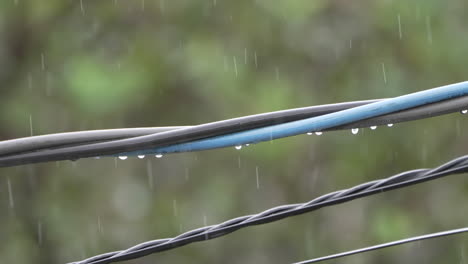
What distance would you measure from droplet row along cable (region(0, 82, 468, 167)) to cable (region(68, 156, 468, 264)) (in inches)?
9.7

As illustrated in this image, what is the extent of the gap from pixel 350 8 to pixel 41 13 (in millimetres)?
2796

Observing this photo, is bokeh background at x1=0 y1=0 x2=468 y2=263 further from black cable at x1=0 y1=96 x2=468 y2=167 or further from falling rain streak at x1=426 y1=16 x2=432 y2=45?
black cable at x1=0 y1=96 x2=468 y2=167

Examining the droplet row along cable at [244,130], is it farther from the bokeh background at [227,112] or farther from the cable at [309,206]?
the bokeh background at [227,112]

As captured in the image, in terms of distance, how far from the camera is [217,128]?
1.78 m

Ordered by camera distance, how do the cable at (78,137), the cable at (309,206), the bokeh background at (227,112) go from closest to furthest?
the cable at (78,137)
the cable at (309,206)
the bokeh background at (227,112)

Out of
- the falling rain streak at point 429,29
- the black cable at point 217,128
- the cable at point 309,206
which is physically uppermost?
the falling rain streak at point 429,29

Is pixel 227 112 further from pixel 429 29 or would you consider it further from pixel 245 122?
pixel 245 122

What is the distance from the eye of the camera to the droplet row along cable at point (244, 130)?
1754 millimetres

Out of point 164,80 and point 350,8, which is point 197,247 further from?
point 350,8

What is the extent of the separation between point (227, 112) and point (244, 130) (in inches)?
205

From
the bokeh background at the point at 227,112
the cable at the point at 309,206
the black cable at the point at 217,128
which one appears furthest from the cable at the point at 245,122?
the bokeh background at the point at 227,112

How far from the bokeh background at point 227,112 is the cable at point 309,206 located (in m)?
4.72

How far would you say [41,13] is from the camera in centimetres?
691

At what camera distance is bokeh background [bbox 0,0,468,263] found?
6.93 m
